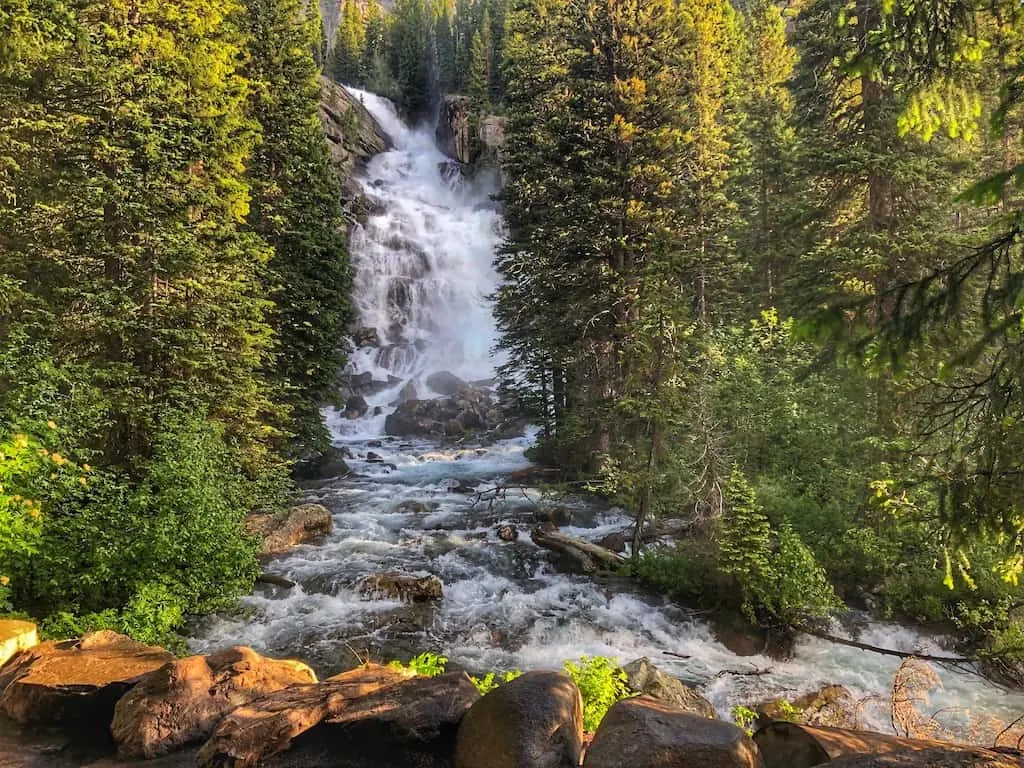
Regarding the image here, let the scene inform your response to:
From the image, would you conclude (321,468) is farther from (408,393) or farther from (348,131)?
(348,131)

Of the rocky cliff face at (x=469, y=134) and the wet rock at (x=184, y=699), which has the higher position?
the rocky cliff face at (x=469, y=134)

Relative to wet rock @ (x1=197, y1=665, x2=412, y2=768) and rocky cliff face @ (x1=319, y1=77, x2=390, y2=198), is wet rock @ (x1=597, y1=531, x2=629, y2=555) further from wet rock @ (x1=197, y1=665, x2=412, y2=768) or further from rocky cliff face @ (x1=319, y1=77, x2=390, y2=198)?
rocky cliff face @ (x1=319, y1=77, x2=390, y2=198)

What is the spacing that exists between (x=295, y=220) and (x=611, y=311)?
34.8ft

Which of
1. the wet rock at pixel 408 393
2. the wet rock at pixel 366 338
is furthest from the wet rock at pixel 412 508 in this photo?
the wet rock at pixel 366 338

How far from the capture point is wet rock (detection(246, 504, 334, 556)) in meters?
12.8

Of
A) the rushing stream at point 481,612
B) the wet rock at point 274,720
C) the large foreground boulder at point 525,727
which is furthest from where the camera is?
the rushing stream at point 481,612

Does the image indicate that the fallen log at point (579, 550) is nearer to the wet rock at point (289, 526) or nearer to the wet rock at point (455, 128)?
the wet rock at point (289, 526)

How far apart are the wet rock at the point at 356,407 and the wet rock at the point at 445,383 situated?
4.20 meters

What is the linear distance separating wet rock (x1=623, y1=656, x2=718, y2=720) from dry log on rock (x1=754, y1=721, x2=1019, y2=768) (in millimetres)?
3311

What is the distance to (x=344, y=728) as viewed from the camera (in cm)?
428

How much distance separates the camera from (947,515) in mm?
3744

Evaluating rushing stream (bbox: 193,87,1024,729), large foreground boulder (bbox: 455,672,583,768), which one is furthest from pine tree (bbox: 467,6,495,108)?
large foreground boulder (bbox: 455,672,583,768)

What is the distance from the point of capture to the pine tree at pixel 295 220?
17.3 meters

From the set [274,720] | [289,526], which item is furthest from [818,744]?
[289,526]
